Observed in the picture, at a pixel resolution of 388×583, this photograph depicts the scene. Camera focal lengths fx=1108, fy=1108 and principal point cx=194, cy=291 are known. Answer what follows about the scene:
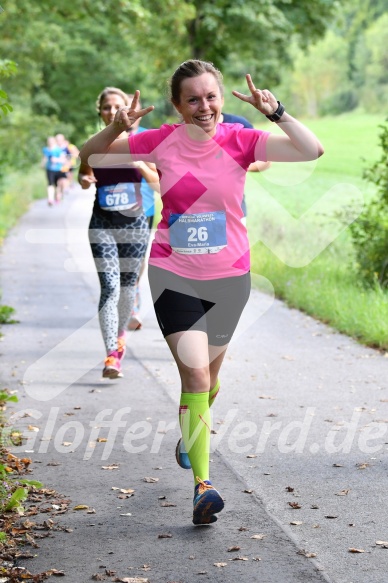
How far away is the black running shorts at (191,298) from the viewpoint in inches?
199

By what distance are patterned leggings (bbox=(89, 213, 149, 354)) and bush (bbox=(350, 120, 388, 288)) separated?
3.92 metres

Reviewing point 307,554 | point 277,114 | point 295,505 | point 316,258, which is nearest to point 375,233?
point 316,258

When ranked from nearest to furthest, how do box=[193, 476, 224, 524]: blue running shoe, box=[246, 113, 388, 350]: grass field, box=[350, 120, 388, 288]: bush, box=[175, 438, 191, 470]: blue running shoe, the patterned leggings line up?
box=[193, 476, 224, 524]: blue running shoe < box=[175, 438, 191, 470]: blue running shoe < the patterned leggings < box=[246, 113, 388, 350]: grass field < box=[350, 120, 388, 288]: bush

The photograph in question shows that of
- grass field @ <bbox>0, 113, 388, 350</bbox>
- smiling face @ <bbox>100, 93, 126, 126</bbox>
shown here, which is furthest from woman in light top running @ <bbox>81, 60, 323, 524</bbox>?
smiling face @ <bbox>100, 93, 126, 126</bbox>

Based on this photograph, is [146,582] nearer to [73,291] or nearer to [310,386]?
[310,386]

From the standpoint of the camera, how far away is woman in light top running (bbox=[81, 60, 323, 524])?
16.4 ft

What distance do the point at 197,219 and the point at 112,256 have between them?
3687 millimetres

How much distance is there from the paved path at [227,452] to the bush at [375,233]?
3.51ft

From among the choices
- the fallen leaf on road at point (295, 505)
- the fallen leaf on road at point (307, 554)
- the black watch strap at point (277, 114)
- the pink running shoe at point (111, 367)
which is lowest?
the pink running shoe at point (111, 367)

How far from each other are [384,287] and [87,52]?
47.7 meters

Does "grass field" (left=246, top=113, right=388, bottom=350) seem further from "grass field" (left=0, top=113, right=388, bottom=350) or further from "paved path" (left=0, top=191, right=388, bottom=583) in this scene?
"paved path" (left=0, top=191, right=388, bottom=583)

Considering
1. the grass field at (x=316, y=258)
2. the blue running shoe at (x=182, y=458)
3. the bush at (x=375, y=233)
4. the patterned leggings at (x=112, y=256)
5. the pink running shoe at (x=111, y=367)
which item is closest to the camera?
the blue running shoe at (x=182, y=458)

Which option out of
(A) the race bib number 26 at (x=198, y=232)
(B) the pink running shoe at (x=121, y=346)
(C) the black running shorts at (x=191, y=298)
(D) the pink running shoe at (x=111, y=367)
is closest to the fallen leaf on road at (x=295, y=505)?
(C) the black running shorts at (x=191, y=298)

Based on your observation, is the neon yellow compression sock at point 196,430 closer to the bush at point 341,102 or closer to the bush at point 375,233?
the bush at point 375,233
